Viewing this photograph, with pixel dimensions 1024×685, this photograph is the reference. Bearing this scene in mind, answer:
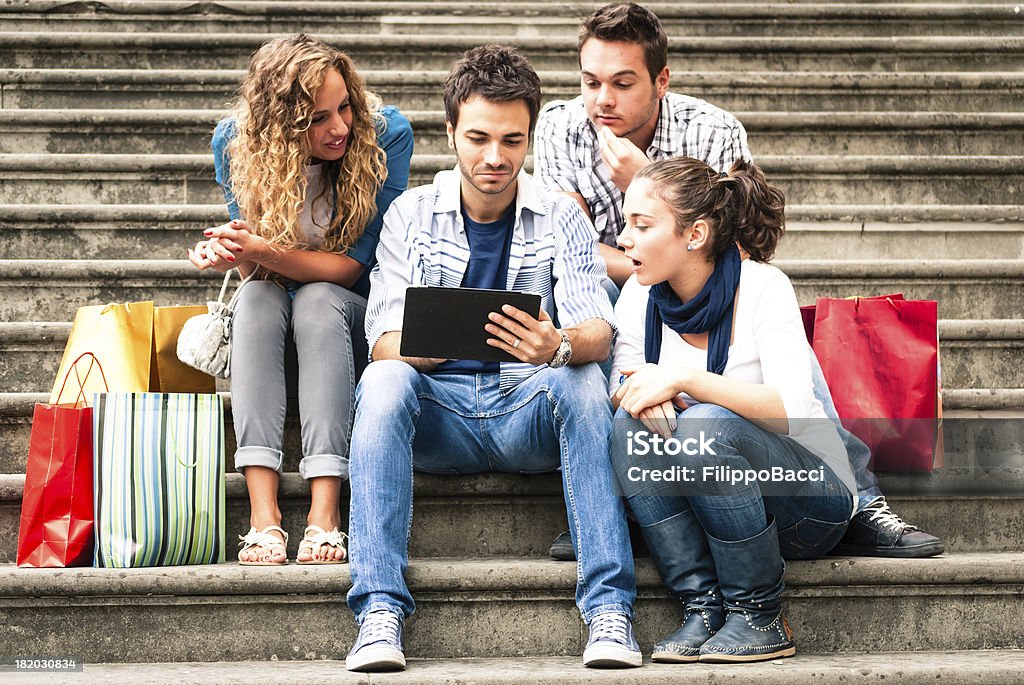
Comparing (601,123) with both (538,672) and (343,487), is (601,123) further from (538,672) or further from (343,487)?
(538,672)

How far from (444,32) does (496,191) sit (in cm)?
233

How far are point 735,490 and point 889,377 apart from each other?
0.59 meters

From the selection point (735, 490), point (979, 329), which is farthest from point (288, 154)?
point (979, 329)

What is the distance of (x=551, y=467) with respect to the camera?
7.71ft

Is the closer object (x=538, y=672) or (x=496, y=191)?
(x=538, y=672)

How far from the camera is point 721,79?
13.0 ft

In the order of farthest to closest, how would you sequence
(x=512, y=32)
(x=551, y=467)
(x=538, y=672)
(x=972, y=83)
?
(x=512, y=32), (x=972, y=83), (x=551, y=467), (x=538, y=672)

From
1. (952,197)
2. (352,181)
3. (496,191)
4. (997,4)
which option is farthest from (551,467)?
(997,4)

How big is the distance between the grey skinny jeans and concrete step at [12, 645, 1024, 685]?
1.45ft

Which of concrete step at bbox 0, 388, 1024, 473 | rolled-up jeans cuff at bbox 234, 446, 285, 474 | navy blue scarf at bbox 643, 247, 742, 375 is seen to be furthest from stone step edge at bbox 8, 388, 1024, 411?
navy blue scarf at bbox 643, 247, 742, 375

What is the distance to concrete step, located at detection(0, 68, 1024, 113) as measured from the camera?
3904mm

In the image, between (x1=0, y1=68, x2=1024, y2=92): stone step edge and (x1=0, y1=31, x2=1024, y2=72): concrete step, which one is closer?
(x1=0, y1=68, x2=1024, y2=92): stone step edge

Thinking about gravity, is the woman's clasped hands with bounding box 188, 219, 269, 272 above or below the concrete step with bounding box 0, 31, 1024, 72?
below

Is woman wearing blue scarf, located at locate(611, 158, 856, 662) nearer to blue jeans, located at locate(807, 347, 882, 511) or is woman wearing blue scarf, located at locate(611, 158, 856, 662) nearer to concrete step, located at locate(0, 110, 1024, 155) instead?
blue jeans, located at locate(807, 347, 882, 511)
